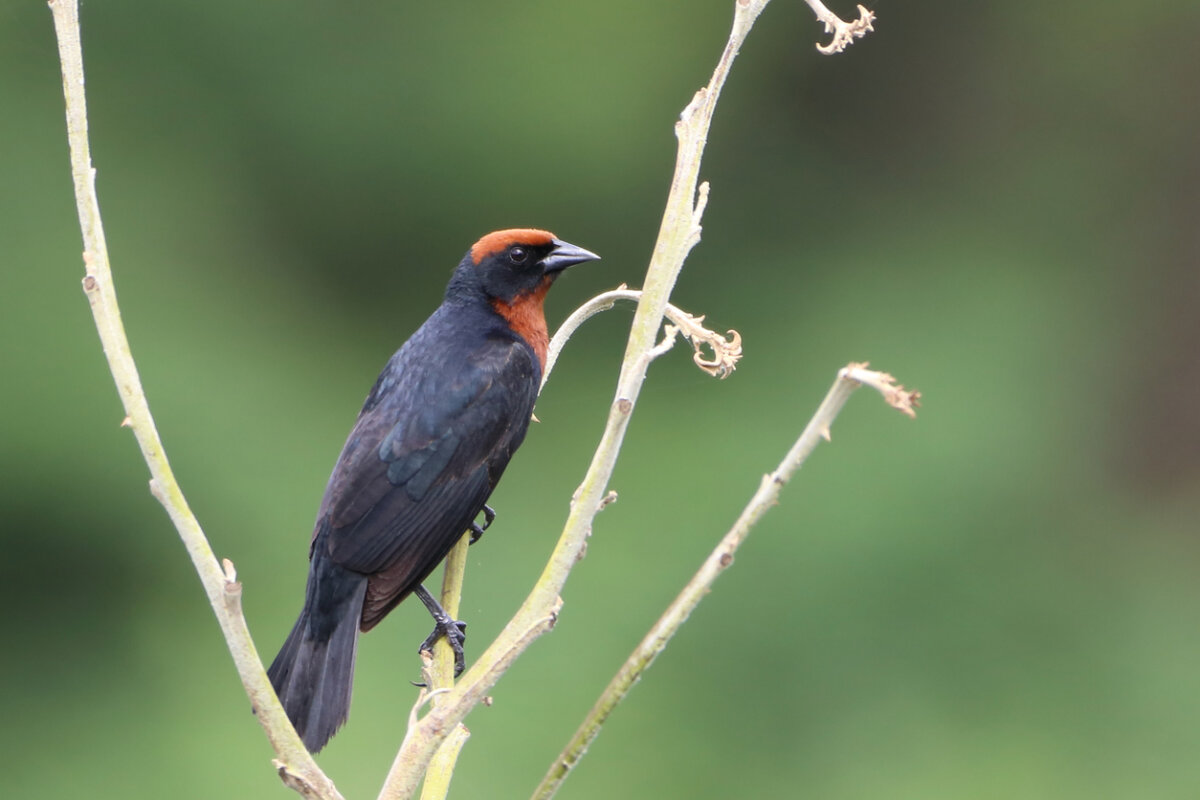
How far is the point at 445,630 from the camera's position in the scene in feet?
6.25

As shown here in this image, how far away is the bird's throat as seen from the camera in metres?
2.84

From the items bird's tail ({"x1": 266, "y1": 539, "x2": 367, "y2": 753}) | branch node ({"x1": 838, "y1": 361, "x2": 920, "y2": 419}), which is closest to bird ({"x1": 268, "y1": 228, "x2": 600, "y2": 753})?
bird's tail ({"x1": 266, "y1": 539, "x2": 367, "y2": 753})

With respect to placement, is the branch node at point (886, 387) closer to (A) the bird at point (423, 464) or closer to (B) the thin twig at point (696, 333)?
(B) the thin twig at point (696, 333)

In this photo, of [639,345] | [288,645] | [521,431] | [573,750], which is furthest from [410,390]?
[573,750]

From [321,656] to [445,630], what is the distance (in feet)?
1.16

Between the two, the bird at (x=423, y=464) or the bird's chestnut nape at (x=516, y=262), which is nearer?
the bird at (x=423, y=464)

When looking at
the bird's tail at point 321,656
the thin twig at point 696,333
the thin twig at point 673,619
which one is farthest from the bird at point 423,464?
the thin twig at point 673,619

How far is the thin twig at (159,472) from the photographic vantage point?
122cm

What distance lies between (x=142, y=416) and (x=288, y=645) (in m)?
1.00

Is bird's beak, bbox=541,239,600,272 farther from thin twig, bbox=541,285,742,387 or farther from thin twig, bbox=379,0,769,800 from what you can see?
thin twig, bbox=379,0,769,800

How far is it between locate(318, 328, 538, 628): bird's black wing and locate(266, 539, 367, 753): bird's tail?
0.04 meters

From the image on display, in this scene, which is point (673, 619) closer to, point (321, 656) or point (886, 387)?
point (886, 387)

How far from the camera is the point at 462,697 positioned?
1.30m

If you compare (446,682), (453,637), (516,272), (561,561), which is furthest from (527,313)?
(561,561)
